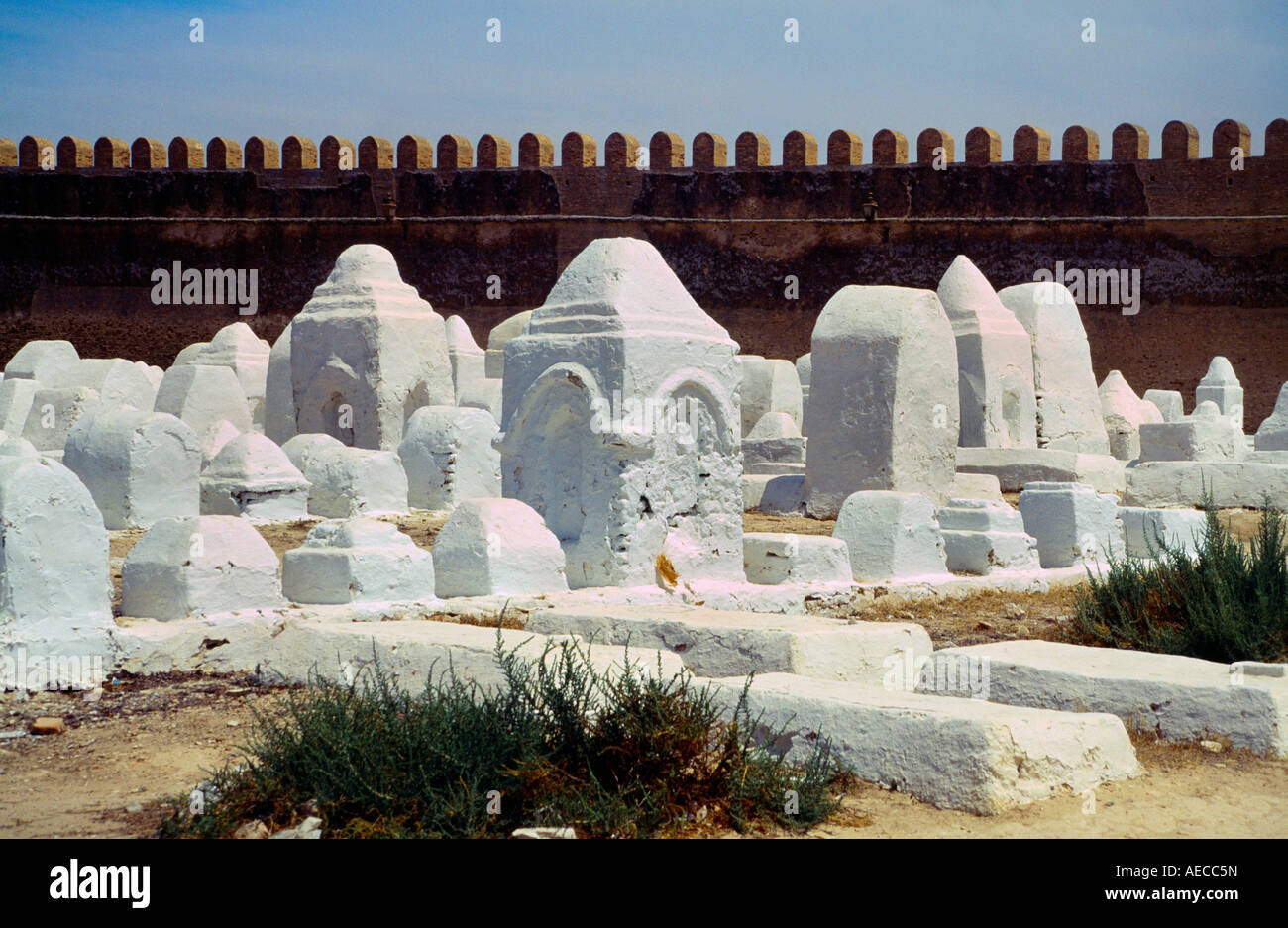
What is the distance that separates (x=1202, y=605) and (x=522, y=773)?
3.44 meters

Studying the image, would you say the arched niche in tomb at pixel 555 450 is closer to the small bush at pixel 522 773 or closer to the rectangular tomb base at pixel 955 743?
the rectangular tomb base at pixel 955 743

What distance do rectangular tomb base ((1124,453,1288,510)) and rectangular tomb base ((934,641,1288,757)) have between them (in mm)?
6105

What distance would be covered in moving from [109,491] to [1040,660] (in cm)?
699

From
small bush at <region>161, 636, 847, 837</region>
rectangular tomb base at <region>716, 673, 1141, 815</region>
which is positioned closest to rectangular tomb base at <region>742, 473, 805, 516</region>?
rectangular tomb base at <region>716, 673, 1141, 815</region>

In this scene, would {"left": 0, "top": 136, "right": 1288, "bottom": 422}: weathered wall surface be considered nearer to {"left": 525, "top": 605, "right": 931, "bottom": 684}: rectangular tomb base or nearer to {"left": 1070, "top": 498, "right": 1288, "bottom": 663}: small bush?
{"left": 1070, "top": 498, "right": 1288, "bottom": 663}: small bush

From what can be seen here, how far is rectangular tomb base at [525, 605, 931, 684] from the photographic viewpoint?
502 centimetres

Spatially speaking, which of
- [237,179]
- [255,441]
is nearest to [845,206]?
[237,179]

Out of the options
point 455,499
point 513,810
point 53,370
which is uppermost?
point 53,370

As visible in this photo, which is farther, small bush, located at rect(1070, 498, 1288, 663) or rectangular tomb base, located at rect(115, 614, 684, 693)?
small bush, located at rect(1070, 498, 1288, 663)

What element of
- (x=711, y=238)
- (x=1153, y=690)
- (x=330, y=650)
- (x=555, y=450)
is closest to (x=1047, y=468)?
(x=555, y=450)

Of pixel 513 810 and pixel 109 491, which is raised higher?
pixel 109 491

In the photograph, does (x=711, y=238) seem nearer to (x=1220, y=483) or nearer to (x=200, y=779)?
(x=1220, y=483)

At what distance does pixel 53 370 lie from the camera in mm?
16250

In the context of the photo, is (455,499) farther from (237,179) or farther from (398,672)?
(237,179)
